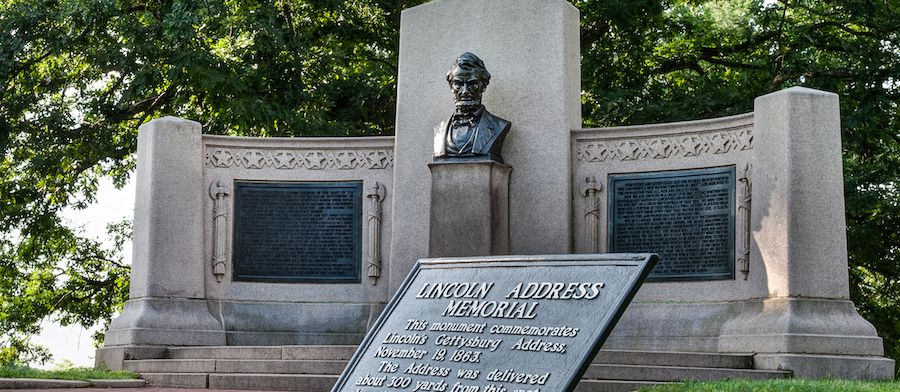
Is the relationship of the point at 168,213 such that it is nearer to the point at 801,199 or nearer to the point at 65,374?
the point at 65,374

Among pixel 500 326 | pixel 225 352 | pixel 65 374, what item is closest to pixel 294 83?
pixel 225 352

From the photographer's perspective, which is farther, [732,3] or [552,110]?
[732,3]

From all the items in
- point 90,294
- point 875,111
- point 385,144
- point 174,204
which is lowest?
point 90,294

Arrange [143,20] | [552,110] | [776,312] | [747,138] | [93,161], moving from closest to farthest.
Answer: [776,312] → [747,138] → [552,110] → [143,20] → [93,161]

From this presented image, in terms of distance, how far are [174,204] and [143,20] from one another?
23.5ft

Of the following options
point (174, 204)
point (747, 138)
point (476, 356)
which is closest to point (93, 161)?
point (174, 204)

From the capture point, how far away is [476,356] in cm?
686

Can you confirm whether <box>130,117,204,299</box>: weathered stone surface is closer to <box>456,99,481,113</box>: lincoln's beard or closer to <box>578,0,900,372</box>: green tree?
<box>456,99,481,113</box>: lincoln's beard

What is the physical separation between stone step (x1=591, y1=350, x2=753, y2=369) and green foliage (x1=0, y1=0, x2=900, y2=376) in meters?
7.82

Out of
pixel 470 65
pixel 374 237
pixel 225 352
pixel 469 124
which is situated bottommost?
pixel 225 352

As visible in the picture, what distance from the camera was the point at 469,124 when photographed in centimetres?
1172

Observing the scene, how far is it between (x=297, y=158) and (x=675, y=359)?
5559 millimetres

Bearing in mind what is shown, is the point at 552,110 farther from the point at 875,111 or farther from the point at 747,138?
the point at 875,111

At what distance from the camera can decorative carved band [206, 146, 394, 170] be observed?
12922mm
